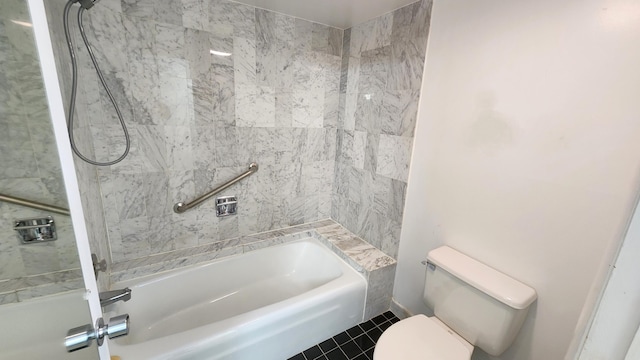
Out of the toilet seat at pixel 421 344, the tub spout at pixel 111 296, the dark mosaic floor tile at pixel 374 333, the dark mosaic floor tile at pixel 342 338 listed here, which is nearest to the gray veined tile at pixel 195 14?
the tub spout at pixel 111 296

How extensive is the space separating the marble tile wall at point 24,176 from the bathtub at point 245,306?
39 centimetres

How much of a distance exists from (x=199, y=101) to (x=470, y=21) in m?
1.64

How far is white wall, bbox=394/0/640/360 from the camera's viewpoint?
0.92 m

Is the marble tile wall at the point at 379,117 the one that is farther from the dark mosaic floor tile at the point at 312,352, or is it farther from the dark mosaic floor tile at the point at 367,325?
the dark mosaic floor tile at the point at 312,352

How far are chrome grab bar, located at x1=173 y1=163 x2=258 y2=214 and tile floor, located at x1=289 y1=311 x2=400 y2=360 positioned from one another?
1182 mm

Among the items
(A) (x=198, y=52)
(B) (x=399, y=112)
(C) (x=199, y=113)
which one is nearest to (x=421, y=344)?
(B) (x=399, y=112)

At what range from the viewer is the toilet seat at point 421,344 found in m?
1.17

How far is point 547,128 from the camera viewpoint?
1.07 metres

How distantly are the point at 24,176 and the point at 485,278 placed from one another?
2.18 m

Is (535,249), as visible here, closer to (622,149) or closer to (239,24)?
(622,149)

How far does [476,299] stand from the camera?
122cm

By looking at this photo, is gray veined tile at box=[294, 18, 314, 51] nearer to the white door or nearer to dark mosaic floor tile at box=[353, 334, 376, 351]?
the white door

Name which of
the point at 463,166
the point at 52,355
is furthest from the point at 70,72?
the point at 463,166

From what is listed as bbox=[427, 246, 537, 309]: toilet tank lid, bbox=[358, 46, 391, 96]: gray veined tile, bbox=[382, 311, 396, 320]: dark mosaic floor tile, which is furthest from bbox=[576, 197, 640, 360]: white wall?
bbox=[382, 311, 396, 320]: dark mosaic floor tile
